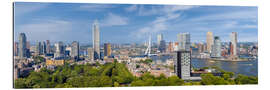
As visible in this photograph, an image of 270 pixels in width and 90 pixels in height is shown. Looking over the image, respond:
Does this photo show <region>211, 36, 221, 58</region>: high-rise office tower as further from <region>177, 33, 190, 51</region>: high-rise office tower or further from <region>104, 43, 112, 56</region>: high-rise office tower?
<region>104, 43, 112, 56</region>: high-rise office tower

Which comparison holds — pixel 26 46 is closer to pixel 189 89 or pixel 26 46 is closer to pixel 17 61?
pixel 17 61

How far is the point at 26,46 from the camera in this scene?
486cm

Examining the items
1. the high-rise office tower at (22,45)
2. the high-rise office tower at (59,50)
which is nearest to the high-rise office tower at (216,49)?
the high-rise office tower at (59,50)

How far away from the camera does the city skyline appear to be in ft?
16.0

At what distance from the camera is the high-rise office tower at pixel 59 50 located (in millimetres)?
5031

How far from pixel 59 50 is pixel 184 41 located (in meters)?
2.17

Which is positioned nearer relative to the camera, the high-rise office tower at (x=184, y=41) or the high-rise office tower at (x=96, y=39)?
the high-rise office tower at (x=96, y=39)

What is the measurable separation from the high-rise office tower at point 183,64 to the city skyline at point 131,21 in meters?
0.29

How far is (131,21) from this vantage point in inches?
A: 205

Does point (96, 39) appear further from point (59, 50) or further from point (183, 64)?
point (183, 64)

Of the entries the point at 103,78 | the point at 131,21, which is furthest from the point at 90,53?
the point at 131,21

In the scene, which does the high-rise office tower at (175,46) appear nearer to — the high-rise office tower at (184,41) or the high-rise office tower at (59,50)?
the high-rise office tower at (184,41)

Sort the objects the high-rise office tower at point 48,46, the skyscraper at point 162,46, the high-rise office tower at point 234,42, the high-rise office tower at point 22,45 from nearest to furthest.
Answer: the high-rise office tower at point 22,45 < the high-rise office tower at point 48,46 < the skyscraper at point 162,46 < the high-rise office tower at point 234,42
